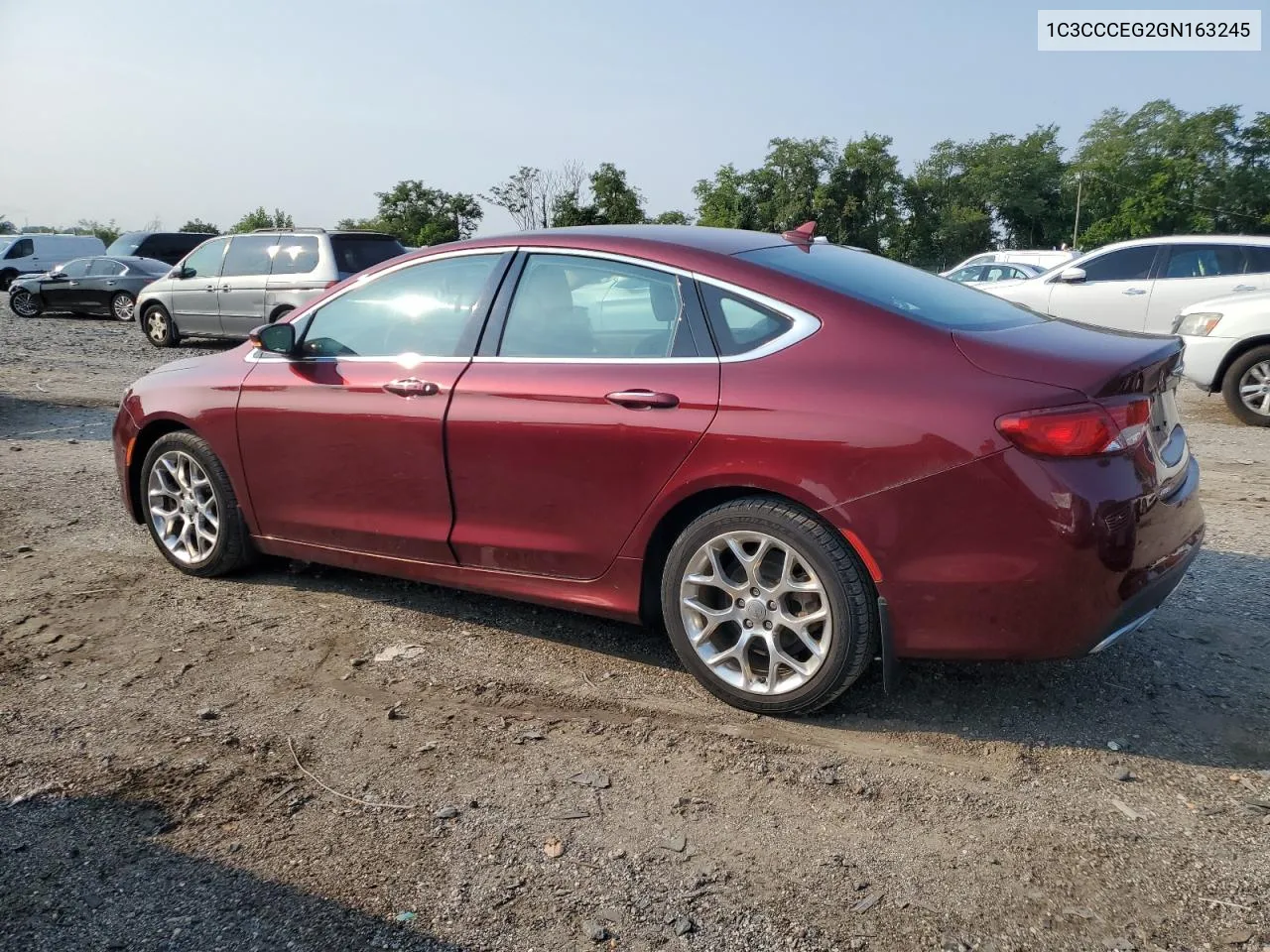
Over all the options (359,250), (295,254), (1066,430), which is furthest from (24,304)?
(1066,430)

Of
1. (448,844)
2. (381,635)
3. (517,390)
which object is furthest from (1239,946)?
(381,635)

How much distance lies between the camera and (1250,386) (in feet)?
29.0

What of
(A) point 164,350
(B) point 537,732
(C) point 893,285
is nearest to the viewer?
(B) point 537,732

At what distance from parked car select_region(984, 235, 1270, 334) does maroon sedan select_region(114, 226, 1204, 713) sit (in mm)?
8924

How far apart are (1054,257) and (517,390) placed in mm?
20530

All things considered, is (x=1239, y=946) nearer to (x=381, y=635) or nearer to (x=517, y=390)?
(x=517, y=390)

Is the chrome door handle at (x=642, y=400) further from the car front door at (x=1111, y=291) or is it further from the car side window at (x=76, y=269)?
the car side window at (x=76, y=269)

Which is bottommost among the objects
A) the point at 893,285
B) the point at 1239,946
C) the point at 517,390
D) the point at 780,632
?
the point at 1239,946

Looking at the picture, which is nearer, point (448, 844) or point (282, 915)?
point (282, 915)

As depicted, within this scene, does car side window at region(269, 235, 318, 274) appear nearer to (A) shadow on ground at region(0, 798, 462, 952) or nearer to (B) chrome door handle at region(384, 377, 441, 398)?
(B) chrome door handle at region(384, 377, 441, 398)

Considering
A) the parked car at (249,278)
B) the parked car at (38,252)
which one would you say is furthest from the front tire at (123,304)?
the parked car at (38,252)

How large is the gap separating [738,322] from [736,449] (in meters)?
0.47

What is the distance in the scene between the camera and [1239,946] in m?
2.24

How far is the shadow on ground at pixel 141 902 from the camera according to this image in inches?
91.7
